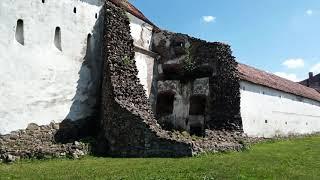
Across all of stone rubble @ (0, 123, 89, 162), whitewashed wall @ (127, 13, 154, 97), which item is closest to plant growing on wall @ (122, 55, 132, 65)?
whitewashed wall @ (127, 13, 154, 97)

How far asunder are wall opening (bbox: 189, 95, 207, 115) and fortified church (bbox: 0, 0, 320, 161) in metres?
0.07

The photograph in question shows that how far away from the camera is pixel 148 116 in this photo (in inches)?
776

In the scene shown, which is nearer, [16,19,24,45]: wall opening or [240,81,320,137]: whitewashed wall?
[16,19,24,45]: wall opening

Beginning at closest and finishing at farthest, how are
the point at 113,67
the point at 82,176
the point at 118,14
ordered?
the point at 82,176 → the point at 113,67 → the point at 118,14

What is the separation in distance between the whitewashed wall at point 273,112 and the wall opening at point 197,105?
244cm

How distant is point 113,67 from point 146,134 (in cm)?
414

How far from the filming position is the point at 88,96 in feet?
71.5

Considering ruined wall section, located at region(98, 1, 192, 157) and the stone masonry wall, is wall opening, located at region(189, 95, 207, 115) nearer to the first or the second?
the stone masonry wall

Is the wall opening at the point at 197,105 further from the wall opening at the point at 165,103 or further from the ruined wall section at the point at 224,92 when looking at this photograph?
the wall opening at the point at 165,103

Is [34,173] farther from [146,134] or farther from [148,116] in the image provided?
[148,116]

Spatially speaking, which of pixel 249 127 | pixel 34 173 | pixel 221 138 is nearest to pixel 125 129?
pixel 221 138

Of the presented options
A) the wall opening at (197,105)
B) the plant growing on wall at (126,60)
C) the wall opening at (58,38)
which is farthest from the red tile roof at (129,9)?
the wall opening at (197,105)

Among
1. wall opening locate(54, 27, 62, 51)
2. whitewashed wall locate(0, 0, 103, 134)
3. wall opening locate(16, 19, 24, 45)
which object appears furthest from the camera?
wall opening locate(54, 27, 62, 51)

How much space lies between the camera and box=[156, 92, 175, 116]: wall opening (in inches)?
1097
